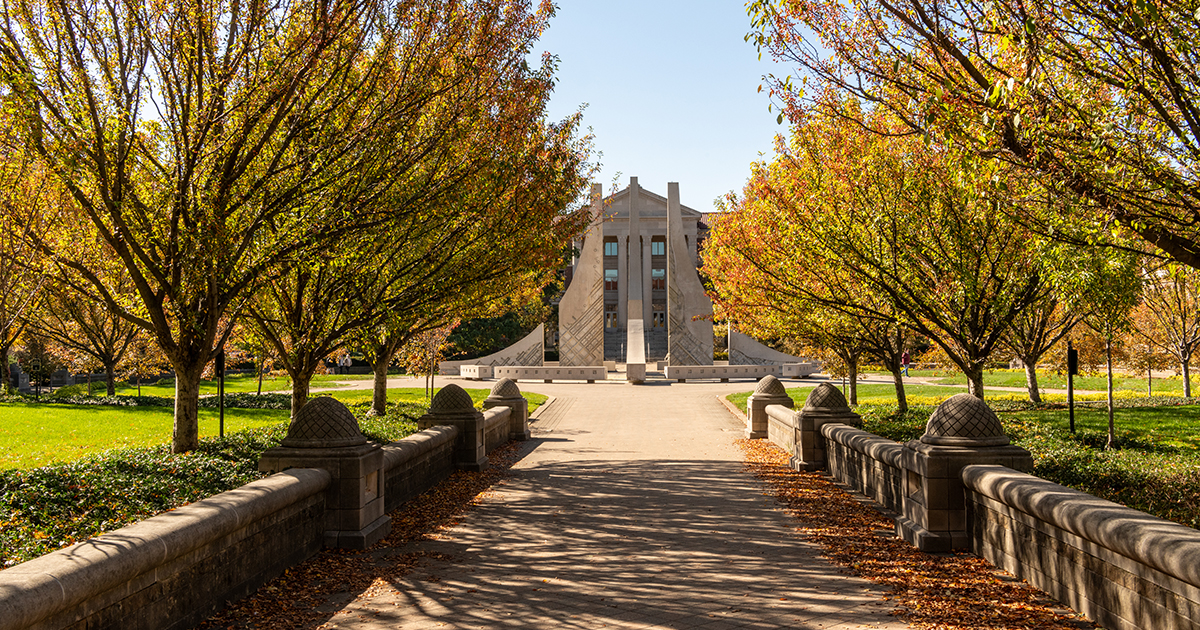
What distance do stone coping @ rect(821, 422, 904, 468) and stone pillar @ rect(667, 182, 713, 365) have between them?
35.5 meters

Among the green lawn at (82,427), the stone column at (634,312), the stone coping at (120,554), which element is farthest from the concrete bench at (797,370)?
the stone coping at (120,554)

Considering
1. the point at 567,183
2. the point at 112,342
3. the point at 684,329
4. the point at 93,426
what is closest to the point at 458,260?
the point at 567,183

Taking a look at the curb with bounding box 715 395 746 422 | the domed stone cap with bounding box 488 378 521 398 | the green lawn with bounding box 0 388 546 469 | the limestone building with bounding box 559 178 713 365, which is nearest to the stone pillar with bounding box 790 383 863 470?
the domed stone cap with bounding box 488 378 521 398

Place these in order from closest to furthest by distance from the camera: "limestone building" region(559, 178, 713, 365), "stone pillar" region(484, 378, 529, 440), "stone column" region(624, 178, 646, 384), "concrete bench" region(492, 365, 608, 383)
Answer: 1. "stone pillar" region(484, 378, 529, 440)
2. "stone column" region(624, 178, 646, 384)
3. "concrete bench" region(492, 365, 608, 383)
4. "limestone building" region(559, 178, 713, 365)

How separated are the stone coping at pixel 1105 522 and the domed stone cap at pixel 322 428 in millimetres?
5836

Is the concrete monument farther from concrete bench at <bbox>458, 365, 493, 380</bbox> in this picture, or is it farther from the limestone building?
concrete bench at <bbox>458, 365, 493, 380</bbox>

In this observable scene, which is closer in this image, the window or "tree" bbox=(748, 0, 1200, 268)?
"tree" bbox=(748, 0, 1200, 268)

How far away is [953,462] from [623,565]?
3.23 meters

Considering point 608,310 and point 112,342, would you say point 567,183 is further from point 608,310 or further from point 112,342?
point 608,310

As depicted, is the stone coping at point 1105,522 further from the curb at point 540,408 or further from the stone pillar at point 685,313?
the stone pillar at point 685,313

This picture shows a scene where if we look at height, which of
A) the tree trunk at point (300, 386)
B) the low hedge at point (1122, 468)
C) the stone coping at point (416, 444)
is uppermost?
the tree trunk at point (300, 386)

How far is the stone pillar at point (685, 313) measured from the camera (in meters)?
48.2

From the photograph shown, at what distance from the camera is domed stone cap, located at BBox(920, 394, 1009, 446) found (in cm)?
739

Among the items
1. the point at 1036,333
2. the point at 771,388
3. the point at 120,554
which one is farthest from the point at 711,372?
the point at 120,554
